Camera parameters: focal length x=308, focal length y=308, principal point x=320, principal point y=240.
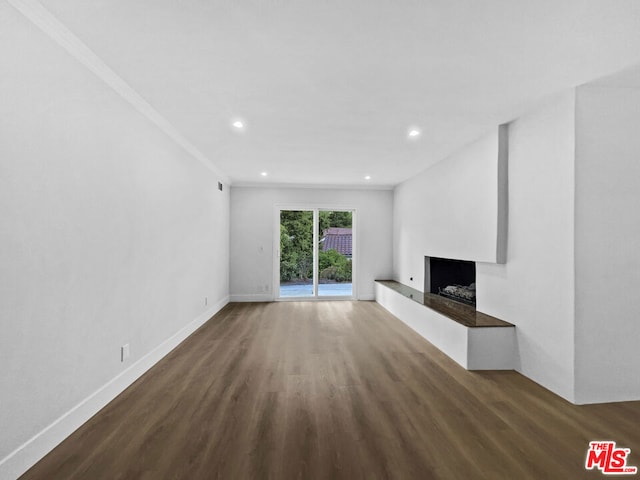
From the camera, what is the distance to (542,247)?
2.73 meters

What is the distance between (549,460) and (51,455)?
2.88 m

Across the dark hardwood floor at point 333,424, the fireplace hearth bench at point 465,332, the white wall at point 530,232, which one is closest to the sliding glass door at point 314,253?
the fireplace hearth bench at point 465,332

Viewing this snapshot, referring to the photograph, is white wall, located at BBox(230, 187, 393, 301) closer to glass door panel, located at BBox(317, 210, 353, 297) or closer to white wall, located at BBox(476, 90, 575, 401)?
glass door panel, located at BBox(317, 210, 353, 297)

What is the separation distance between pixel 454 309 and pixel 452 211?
1.31 metres

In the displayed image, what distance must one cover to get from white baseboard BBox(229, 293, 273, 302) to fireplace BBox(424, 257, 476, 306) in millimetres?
3170

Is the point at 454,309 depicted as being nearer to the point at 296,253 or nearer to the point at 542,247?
the point at 542,247

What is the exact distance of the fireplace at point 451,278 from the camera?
14.2 ft

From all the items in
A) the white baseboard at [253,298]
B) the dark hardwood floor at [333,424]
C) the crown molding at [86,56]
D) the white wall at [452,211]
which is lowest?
the dark hardwood floor at [333,424]

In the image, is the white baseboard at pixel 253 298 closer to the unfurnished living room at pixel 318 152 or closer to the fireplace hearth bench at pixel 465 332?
the unfurnished living room at pixel 318 152

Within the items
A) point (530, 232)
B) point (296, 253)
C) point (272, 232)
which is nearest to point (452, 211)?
point (530, 232)

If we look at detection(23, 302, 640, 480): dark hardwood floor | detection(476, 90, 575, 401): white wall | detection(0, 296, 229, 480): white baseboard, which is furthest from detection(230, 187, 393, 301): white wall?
detection(476, 90, 575, 401): white wall

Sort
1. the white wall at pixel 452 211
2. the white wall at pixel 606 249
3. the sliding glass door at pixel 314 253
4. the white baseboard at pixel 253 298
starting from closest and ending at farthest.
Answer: the white wall at pixel 606 249 < the white wall at pixel 452 211 < the white baseboard at pixel 253 298 < the sliding glass door at pixel 314 253

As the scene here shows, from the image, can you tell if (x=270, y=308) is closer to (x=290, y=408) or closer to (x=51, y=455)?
(x=290, y=408)

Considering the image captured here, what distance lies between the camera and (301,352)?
3514 mm
